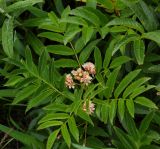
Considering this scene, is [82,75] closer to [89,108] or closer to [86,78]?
[86,78]

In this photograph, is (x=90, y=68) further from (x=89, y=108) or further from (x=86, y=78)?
(x=89, y=108)

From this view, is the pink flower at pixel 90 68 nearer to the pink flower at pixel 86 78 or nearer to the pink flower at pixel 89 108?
the pink flower at pixel 86 78

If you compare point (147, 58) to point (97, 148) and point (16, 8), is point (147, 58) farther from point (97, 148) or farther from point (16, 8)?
point (16, 8)

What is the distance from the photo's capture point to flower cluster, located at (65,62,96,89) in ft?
5.05

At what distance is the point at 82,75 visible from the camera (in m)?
1.55

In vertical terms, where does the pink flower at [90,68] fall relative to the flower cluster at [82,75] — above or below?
above

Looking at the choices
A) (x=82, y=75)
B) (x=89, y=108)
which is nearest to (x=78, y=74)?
(x=82, y=75)

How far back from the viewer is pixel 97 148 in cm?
159

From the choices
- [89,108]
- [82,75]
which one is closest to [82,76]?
[82,75]

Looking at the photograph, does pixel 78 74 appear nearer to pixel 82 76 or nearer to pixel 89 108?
pixel 82 76

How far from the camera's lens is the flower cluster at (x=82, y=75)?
1540 mm

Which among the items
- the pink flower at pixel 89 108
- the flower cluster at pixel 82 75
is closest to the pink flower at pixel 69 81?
the flower cluster at pixel 82 75

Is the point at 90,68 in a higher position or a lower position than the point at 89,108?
higher

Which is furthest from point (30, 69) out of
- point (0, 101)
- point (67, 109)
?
point (0, 101)
